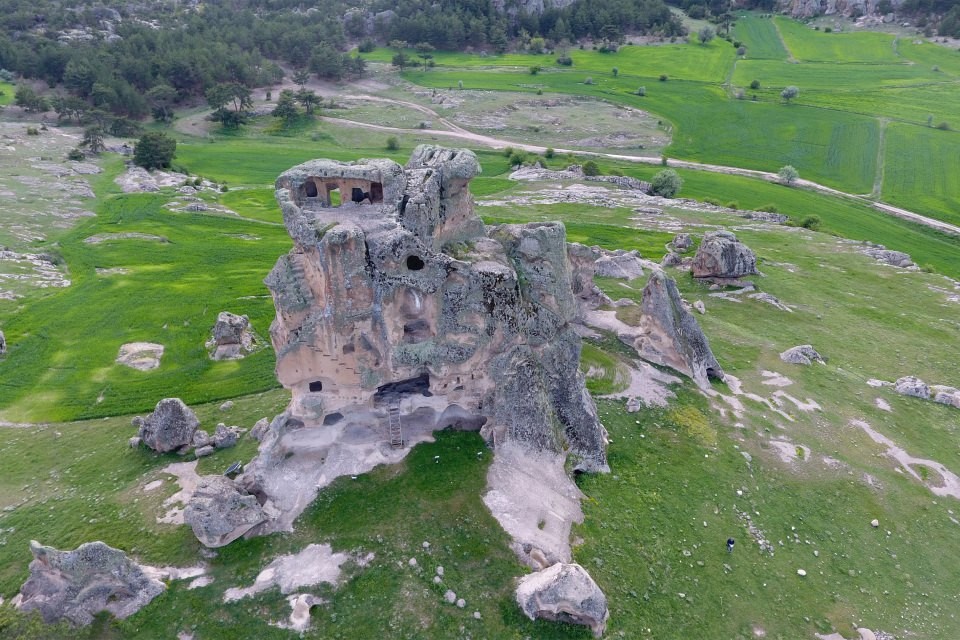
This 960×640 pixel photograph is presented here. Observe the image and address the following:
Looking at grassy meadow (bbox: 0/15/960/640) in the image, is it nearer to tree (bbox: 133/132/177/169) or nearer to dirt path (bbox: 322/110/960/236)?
dirt path (bbox: 322/110/960/236)

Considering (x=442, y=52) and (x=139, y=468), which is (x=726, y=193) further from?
(x=442, y=52)

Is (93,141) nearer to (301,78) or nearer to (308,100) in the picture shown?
→ (308,100)

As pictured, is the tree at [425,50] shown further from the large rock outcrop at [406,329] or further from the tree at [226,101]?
the large rock outcrop at [406,329]

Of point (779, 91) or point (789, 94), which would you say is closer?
point (789, 94)

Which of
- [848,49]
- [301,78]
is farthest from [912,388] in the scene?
[848,49]

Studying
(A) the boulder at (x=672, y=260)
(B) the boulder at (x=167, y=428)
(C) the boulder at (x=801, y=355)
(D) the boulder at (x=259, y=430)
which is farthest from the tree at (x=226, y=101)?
(C) the boulder at (x=801, y=355)

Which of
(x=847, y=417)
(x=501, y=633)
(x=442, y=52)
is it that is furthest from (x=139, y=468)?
(x=442, y=52)

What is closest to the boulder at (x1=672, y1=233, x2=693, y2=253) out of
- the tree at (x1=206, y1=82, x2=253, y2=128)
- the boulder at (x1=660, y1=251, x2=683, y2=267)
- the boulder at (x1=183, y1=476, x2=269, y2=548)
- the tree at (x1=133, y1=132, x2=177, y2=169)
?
the boulder at (x1=660, y1=251, x2=683, y2=267)
